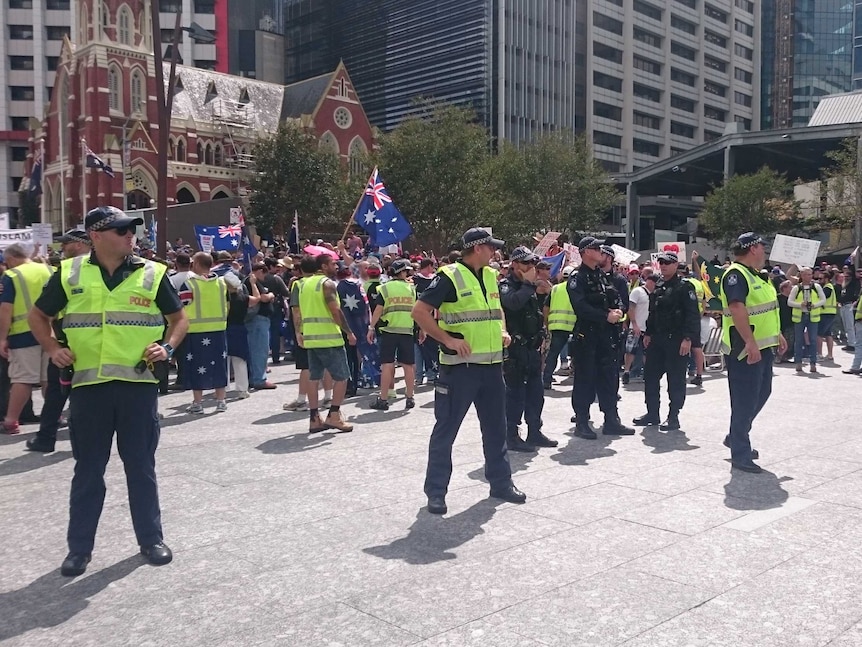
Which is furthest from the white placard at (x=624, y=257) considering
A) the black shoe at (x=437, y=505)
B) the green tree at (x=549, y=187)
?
the green tree at (x=549, y=187)

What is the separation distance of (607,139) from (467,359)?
80278mm

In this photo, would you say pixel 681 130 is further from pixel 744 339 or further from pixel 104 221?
pixel 104 221

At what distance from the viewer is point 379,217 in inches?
719

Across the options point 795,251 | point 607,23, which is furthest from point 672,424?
point 607,23

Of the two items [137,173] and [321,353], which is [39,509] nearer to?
[321,353]

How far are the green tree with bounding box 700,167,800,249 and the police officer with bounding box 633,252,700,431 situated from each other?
1475 inches

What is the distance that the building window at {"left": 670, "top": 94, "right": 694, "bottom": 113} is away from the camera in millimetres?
89375

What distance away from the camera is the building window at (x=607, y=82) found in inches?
3194

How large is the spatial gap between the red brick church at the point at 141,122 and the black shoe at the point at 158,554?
5157 centimetres

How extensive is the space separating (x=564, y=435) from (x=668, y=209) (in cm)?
6986

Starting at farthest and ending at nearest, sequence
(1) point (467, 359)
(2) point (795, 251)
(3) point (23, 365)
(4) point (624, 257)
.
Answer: (4) point (624, 257)
(2) point (795, 251)
(3) point (23, 365)
(1) point (467, 359)

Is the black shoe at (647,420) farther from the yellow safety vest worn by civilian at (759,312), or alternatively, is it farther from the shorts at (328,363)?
the shorts at (328,363)

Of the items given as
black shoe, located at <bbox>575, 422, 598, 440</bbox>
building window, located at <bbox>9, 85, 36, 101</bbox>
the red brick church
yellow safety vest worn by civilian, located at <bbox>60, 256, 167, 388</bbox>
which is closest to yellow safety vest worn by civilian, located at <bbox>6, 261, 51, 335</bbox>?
yellow safety vest worn by civilian, located at <bbox>60, 256, 167, 388</bbox>

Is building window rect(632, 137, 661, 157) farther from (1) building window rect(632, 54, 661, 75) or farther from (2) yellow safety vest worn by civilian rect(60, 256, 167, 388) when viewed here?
(2) yellow safety vest worn by civilian rect(60, 256, 167, 388)
